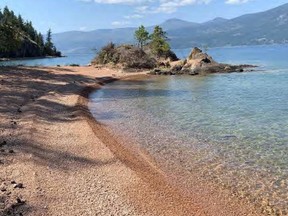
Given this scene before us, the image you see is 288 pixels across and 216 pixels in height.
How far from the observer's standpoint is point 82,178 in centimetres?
1314

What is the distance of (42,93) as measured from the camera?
3359 centimetres

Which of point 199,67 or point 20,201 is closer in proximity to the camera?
point 20,201

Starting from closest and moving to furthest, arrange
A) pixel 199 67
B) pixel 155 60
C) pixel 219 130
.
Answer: pixel 219 130, pixel 199 67, pixel 155 60

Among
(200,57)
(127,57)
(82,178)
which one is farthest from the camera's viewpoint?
(127,57)

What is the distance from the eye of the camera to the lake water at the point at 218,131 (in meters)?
13.9

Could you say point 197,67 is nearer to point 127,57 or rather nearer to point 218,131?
point 127,57

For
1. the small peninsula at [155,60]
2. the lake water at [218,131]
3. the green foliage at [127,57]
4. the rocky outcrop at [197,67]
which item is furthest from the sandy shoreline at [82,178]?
the green foliage at [127,57]

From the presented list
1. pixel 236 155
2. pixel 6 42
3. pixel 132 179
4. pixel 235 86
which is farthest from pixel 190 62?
pixel 132 179

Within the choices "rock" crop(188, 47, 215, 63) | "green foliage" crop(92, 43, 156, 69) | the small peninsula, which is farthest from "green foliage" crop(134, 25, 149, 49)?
"rock" crop(188, 47, 215, 63)

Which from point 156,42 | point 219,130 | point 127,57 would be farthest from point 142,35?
point 219,130

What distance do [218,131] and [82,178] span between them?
31.6 feet

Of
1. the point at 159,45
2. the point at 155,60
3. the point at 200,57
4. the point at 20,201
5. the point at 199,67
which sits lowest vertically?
the point at 20,201

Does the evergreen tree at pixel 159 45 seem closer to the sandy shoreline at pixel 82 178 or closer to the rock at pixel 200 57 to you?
the rock at pixel 200 57

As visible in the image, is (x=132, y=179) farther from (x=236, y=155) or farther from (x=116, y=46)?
(x=116, y=46)
